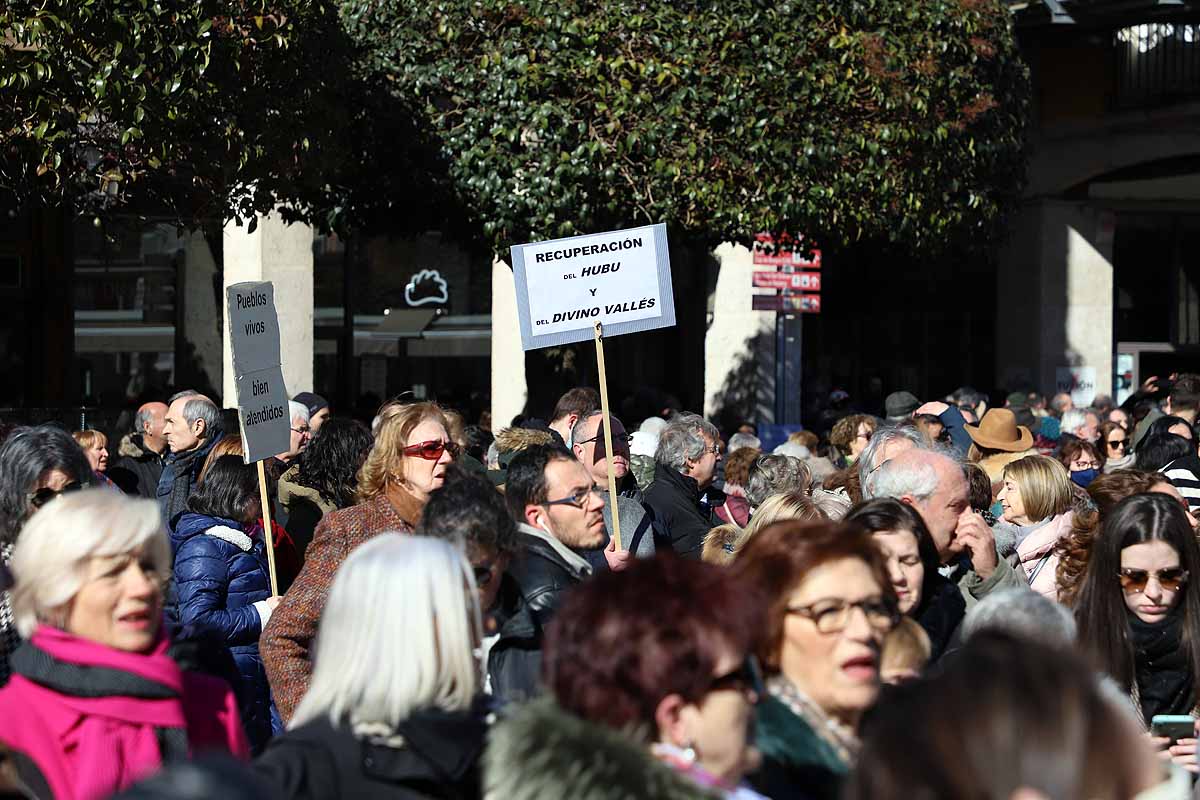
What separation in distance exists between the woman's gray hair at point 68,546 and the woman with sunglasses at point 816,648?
1.37 meters

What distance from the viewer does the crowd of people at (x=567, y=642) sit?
229cm

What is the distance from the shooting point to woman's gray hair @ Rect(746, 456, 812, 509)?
7.84 meters

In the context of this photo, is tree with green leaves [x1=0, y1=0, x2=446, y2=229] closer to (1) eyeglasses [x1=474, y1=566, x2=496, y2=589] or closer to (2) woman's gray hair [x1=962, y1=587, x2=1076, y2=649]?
(1) eyeglasses [x1=474, y1=566, x2=496, y2=589]

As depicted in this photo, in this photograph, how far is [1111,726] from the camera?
2145 millimetres

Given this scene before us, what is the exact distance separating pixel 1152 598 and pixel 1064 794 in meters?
3.26

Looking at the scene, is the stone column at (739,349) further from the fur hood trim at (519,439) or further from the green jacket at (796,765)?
the green jacket at (796,765)

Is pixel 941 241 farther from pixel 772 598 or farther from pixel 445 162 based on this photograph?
pixel 772 598

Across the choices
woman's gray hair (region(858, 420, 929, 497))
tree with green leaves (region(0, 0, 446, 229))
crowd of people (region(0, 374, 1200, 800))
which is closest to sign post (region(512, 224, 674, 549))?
crowd of people (region(0, 374, 1200, 800))

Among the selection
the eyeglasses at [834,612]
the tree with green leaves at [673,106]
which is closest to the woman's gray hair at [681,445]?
the tree with green leaves at [673,106]

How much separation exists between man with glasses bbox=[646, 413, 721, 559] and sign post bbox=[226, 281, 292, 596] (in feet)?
6.18

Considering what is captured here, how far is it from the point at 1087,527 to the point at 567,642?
3569mm

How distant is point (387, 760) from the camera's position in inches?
124

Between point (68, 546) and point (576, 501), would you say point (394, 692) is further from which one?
point (576, 501)

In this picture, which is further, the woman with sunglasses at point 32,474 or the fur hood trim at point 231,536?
the fur hood trim at point 231,536
